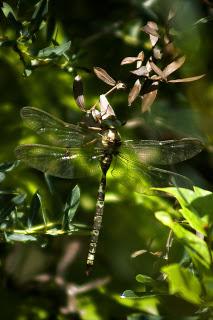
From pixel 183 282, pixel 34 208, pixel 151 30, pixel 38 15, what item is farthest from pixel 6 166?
pixel 183 282

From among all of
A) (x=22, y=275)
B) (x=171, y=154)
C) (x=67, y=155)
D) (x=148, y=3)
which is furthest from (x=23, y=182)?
(x=148, y=3)

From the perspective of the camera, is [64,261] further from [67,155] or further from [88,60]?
[88,60]

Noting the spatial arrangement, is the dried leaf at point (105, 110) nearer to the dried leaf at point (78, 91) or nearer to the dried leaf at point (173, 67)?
the dried leaf at point (78, 91)

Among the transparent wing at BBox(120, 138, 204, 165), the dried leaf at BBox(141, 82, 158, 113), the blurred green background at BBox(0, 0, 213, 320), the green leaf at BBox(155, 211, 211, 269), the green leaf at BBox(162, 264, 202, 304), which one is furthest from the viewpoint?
the blurred green background at BBox(0, 0, 213, 320)

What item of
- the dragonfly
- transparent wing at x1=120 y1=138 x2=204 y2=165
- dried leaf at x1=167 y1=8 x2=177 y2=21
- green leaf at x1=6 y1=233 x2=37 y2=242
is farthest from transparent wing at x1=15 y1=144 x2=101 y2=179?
dried leaf at x1=167 y1=8 x2=177 y2=21

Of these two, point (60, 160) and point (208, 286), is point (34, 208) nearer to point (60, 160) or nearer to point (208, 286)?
point (60, 160)

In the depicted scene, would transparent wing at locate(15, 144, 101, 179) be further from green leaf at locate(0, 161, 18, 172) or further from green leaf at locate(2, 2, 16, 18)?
green leaf at locate(2, 2, 16, 18)
